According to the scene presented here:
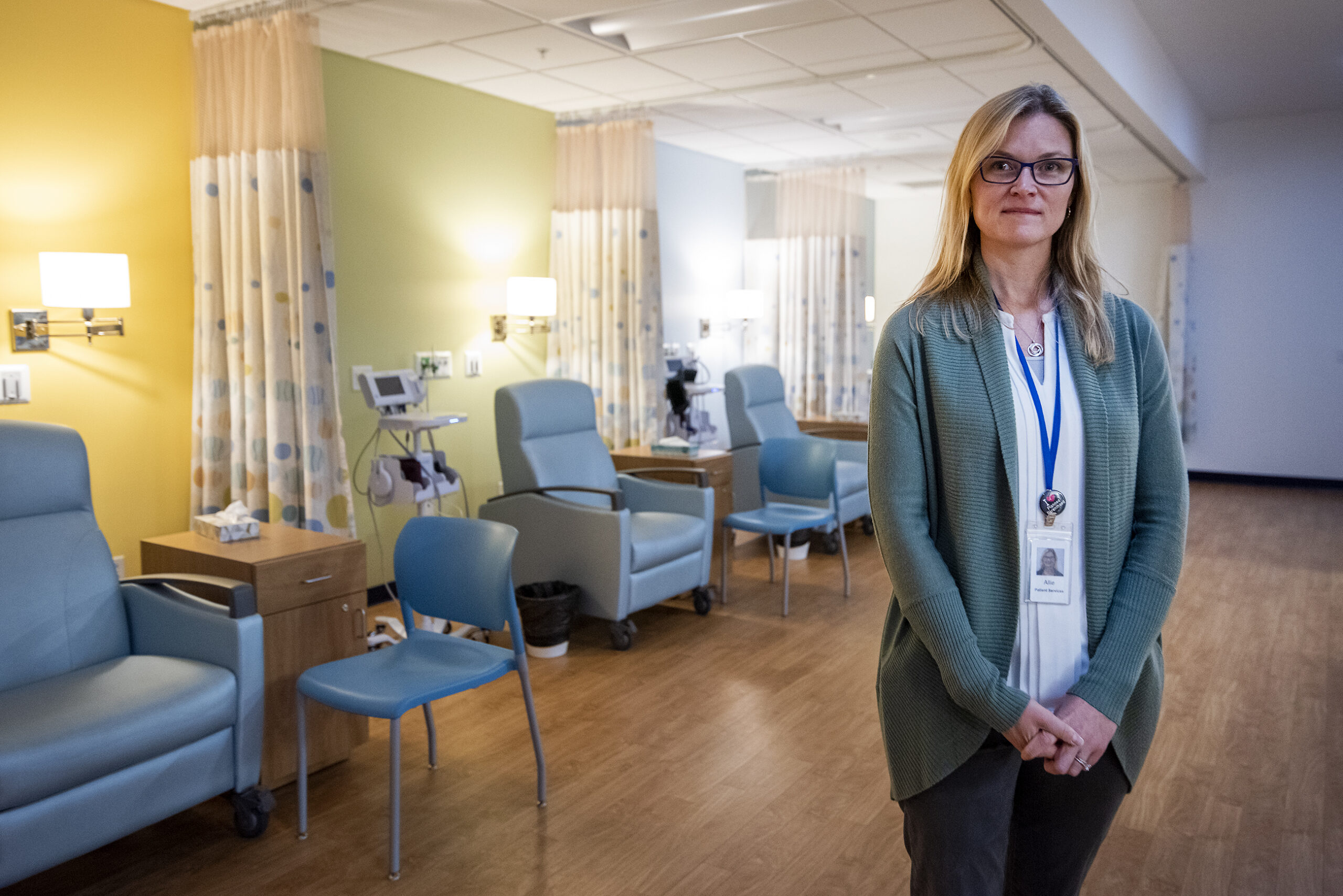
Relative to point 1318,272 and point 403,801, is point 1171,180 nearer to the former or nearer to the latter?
point 1318,272

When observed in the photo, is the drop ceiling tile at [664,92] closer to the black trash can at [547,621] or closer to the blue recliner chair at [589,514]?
the blue recliner chair at [589,514]

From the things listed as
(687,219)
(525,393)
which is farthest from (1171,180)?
(525,393)

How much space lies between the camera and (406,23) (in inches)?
156

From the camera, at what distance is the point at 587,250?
5.50 meters

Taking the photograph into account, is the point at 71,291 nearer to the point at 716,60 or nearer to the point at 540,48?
the point at 540,48

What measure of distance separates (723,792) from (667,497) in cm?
187

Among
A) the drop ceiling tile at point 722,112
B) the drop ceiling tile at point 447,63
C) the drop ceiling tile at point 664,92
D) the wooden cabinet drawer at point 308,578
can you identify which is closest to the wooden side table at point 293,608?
the wooden cabinet drawer at point 308,578

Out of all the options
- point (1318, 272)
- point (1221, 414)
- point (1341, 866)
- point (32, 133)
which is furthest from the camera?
point (1221, 414)

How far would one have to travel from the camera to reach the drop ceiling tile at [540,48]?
4.14 metres

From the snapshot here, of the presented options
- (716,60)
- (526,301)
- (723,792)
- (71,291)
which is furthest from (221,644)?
(716,60)

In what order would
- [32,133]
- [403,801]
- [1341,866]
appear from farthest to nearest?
1. [32,133]
2. [403,801]
3. [1341,866]

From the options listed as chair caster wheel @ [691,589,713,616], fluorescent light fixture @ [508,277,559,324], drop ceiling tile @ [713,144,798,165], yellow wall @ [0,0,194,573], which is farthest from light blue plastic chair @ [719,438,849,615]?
drop ceiling tile @ [713,144,798,165]

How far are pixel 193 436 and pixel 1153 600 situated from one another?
3.51 m

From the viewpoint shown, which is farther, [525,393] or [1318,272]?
[1318,272]
